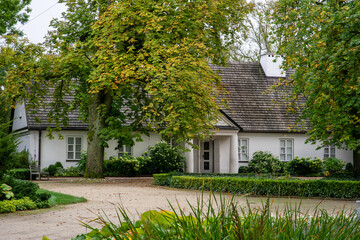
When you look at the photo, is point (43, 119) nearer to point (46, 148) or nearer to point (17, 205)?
point (46, 148)

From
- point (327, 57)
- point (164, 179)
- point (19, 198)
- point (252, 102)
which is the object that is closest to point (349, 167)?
point (252, 102)

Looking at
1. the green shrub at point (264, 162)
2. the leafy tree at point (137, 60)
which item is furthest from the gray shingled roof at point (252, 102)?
the leafy tree at point (137, 60)

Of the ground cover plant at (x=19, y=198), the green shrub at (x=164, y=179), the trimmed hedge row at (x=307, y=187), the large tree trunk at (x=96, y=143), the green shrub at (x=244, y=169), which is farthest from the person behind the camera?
the green shrub at (x=244, y=169)

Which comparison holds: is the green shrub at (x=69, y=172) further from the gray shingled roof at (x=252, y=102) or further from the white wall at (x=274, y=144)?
the white wall at (x=274, y=144)

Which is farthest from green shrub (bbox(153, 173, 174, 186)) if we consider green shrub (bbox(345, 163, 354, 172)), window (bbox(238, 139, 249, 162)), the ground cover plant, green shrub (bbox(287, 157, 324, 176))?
green shrub (bbox(345, 163, 354, 172))

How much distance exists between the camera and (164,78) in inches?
888

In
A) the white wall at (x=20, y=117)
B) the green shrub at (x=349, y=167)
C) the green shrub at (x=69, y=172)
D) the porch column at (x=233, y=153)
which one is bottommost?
the green shrub at (x=69, y=172)

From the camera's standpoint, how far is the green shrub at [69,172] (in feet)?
98.0

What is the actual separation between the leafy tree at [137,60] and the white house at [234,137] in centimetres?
495

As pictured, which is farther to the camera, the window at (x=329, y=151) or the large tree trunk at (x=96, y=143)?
the window at (x=329, y=151)

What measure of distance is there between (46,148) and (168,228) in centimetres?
2790

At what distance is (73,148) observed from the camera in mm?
31703

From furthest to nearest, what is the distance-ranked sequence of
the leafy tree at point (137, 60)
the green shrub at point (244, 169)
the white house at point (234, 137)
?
the green shrub at point (244, 169) < the white house at point (234, 137) < the leafy tree at point (137, 60)

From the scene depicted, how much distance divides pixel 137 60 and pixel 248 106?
43.4 feet
